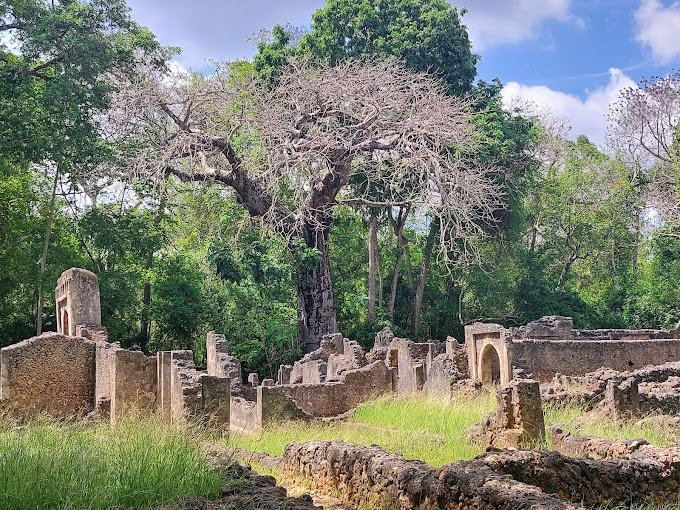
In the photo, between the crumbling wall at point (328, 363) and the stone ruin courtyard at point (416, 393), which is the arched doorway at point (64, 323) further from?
Answer: the crumbling wall at point (328, 363)

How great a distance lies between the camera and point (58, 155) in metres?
25.6

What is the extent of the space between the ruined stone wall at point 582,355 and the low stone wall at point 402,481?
12.7 meters

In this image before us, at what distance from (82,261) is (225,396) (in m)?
17.2

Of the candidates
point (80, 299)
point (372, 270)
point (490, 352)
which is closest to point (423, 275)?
point (372, 270)

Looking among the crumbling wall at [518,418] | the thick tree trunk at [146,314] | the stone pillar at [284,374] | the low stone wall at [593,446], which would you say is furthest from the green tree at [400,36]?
the low stone wall at [593,446]

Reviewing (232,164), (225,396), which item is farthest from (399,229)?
(225,396)

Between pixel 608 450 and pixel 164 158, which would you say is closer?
pixel 608 450

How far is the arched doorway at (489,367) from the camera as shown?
20.2 metres

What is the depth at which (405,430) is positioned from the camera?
1460 cm

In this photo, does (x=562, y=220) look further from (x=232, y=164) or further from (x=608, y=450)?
(x=608, y=450)

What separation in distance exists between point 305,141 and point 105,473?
800 inches

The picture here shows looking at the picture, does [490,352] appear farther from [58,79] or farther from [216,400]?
[58,79]

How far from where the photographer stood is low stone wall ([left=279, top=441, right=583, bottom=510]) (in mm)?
5582

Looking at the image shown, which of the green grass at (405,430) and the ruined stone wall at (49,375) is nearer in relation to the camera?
the green grass at (405,430)
